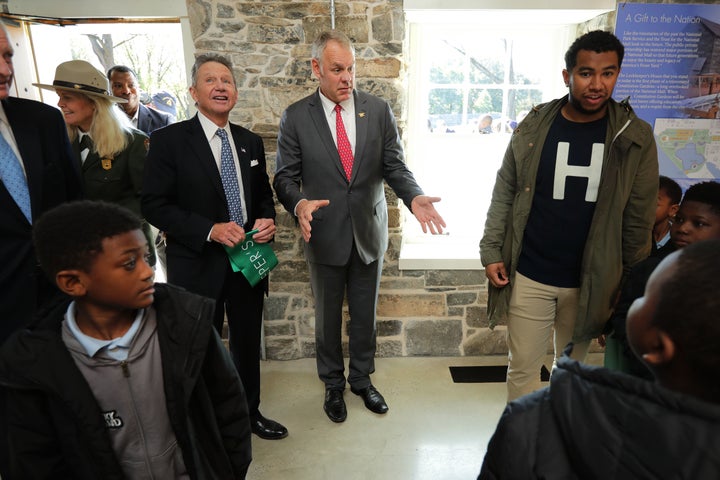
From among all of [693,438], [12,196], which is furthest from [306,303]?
[693,438]

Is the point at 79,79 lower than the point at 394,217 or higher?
higher

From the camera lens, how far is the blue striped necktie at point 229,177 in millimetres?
1965

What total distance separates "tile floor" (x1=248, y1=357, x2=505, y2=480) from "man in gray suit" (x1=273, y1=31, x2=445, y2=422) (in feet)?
0.56

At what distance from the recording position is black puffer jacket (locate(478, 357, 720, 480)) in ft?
2.08

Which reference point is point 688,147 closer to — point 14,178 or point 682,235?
point 682,235

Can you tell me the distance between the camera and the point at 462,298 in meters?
3.00

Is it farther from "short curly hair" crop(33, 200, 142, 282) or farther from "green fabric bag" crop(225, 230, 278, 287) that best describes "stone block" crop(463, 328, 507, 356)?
"short curly hair" crop(33, 200, 142, 282)

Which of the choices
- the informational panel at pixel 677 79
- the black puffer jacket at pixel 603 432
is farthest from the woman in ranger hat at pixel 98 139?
the informational panel at pixel 677 79

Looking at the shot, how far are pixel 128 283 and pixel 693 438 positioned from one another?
1.10 meters

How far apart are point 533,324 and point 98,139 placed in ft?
6.94

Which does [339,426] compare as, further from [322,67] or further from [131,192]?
[322,67]

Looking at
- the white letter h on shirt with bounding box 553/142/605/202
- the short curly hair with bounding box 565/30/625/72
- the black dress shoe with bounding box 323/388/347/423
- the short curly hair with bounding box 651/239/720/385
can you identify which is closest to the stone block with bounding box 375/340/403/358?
the black dress shoe with bounding box 323/388/347/423

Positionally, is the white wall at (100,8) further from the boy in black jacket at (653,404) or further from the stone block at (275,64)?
the boy in black jacket at (653,404)

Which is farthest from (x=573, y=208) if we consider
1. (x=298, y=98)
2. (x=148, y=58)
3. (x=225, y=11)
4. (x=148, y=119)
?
(x=148, y=58)
